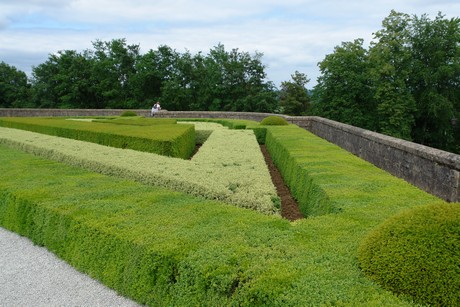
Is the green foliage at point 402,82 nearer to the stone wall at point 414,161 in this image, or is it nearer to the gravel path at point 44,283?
the stone wall at point 414,161

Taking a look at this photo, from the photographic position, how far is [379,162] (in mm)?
11172

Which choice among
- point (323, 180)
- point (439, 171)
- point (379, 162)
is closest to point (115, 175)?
point (323, 180)

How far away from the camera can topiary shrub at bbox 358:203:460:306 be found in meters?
2.90

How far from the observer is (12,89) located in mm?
47594

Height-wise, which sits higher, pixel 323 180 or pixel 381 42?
pixel 381 42

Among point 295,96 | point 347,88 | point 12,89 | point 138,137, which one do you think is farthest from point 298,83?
point 138,137

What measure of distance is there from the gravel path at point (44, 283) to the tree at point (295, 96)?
4265cm

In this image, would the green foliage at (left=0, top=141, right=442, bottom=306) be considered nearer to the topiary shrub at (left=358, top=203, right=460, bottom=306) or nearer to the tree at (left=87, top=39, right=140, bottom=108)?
the topiary shrub at (left=358, top=203, right=460, bottom=306)

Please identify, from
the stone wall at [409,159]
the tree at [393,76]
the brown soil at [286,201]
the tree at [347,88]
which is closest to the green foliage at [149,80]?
the tree at [347,88]

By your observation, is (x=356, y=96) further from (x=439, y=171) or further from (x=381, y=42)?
(x=439, y=171)

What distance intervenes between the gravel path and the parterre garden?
0.13 meters

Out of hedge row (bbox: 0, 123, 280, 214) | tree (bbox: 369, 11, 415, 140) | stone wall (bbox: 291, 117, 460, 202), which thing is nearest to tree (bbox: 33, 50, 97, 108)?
tree (bbox: 369, 11, 415, 140)

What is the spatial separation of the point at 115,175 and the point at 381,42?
106ft

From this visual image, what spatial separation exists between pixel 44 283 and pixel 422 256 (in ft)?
13.8
